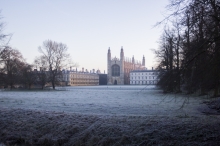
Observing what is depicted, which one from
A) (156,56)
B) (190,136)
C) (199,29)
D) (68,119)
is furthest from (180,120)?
(156,56)

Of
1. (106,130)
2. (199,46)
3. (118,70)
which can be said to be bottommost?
(106,130)

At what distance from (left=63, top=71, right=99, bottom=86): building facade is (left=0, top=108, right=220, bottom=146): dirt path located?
9670 cm

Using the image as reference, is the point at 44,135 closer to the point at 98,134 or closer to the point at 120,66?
the point at 98,134

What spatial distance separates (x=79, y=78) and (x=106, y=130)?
377ft

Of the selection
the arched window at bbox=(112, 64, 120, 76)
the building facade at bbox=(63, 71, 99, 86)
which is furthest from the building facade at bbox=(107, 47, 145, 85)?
the building facade at bbox=(63, 71, 99, 86)

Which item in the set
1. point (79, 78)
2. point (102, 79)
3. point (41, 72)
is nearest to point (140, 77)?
point (102, 79)

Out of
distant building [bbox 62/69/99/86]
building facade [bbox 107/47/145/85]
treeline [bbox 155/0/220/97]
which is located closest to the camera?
treeline [bbox 155/0/220/97]

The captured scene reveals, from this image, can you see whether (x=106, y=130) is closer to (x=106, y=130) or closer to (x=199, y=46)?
(x=106, y=130)

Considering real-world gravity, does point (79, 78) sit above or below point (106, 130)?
above

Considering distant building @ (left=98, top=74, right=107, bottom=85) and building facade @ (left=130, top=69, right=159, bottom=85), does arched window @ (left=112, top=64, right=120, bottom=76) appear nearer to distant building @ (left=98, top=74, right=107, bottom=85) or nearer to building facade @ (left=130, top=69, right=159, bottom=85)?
building facade @ (left=130, top=69, right=159, bottom=85)

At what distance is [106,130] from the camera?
10.8 meters

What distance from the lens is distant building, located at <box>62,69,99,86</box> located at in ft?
379

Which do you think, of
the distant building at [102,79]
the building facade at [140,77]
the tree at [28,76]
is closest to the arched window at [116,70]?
the building facade at [140,77]

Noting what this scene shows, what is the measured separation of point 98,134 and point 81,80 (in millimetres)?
116549
